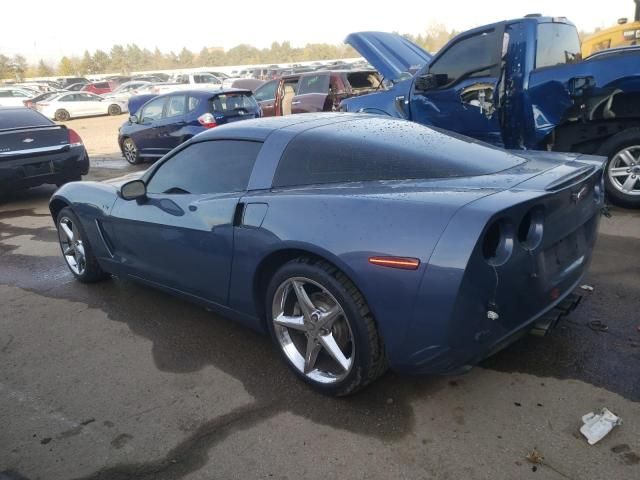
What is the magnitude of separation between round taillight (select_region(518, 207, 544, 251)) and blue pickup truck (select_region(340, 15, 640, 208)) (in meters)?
3.70

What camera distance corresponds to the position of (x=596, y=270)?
4234 mm

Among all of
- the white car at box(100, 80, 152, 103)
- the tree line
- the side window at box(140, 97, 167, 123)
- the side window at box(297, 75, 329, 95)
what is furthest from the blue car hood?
the tree line

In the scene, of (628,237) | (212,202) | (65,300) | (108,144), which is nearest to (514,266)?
(212,202)

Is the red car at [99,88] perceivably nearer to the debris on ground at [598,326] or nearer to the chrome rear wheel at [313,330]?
the chrome rear wheel at [313,330]

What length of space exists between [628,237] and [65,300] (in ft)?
16.7

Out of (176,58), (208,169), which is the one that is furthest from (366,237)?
(176,58)

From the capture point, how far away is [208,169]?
3.45m

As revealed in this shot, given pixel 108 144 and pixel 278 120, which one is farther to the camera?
pixel 108 144

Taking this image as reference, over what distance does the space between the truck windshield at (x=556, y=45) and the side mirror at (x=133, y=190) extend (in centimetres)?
462

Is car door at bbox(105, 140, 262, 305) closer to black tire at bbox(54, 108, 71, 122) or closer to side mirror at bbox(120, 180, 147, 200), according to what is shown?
side mirror at bbox(120, 180, 147, 200)

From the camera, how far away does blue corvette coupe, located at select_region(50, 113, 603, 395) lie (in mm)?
2250

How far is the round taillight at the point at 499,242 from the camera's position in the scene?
7.41 ft

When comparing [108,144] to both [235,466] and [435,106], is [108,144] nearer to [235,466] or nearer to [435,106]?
[435,106]

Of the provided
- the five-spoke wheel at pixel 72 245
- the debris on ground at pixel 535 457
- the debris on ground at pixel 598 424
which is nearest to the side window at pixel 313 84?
the five-spoke wheel at pixel 72 245
